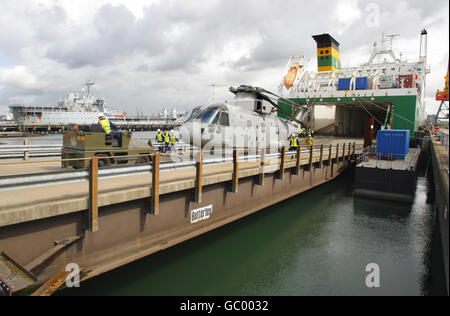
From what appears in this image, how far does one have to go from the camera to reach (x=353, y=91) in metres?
28.6

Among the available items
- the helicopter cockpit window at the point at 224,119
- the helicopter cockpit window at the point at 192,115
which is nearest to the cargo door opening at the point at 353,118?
the helicopter cockpit window at the point at 224,119

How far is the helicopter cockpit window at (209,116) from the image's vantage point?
558 inches

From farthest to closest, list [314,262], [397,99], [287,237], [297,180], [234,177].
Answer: [397,99]
[297,180]
[287,237]
[234,177]
[314,262]

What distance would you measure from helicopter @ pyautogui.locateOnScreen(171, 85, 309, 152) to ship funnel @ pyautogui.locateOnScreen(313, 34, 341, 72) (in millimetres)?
22579

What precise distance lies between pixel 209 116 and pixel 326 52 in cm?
3107

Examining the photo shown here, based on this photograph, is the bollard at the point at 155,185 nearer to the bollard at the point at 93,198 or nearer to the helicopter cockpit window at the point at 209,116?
the bollard at the point at 93,198

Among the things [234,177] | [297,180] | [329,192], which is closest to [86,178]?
[234,177]

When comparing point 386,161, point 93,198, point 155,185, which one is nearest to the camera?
point 93,198

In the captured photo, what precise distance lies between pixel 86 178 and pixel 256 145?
1139 cm

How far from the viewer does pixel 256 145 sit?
17.0 meters

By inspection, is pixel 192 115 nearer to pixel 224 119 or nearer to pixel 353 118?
pixel 224 119

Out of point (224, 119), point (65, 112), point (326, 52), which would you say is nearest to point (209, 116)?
point (224, 119)

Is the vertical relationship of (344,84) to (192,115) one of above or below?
above

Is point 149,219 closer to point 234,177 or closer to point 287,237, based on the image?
point 234,177
